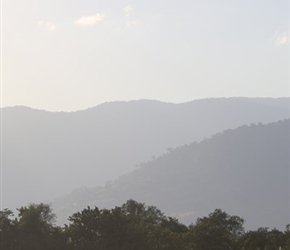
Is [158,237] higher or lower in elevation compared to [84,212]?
lower

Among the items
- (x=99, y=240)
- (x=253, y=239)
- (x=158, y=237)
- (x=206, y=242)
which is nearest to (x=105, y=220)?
(x=99, y=240)

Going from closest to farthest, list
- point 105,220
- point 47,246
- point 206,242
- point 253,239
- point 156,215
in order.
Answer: point 47,246 → point 105,220 → point 206,242 → point 253,239 → point 156,215

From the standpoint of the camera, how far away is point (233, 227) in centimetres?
9456

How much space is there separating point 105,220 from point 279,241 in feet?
81.9

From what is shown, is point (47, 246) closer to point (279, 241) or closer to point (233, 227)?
point (279, 241)

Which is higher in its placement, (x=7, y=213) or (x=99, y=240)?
(x=7, y=213)

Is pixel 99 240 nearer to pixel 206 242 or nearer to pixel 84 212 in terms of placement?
pixel 84 212

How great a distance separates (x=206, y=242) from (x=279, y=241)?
10555 mm

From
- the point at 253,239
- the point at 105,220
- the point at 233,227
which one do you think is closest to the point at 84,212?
the point at 105,220

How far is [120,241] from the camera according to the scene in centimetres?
6538

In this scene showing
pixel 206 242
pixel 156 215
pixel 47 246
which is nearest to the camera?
pixel 47 246

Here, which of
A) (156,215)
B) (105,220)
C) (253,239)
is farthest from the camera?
(156,215)

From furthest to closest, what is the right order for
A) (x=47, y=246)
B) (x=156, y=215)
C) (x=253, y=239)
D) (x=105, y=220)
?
(x=156, y=215)
(x=253, y=239)
(x=105, y=220)
(x=47, y=246)

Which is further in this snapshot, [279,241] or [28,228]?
[279,241]
